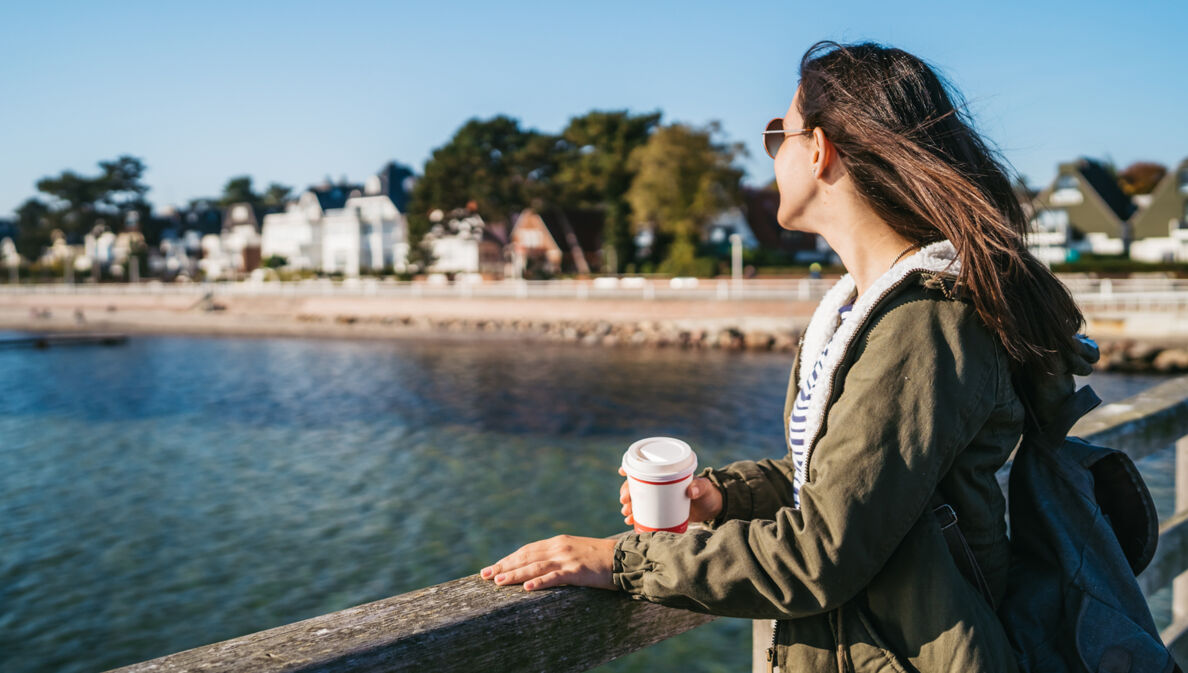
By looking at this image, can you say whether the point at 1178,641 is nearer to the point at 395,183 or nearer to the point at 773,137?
the point at 773,137

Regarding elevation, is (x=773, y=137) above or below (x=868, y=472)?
above

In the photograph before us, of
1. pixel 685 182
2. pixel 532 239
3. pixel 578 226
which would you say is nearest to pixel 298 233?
pixel 532 239

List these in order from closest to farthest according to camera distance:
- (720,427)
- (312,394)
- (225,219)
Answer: (720,427), (312,394), (225,219)

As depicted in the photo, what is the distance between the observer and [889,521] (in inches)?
45.1

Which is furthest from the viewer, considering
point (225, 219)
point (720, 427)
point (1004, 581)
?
point (225, 219)

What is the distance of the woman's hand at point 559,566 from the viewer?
1303mm

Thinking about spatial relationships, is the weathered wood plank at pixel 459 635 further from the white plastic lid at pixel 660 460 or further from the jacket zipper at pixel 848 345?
the jacket zipper at pixel 848 345

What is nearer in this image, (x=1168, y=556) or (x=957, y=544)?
(x=957, y=544)

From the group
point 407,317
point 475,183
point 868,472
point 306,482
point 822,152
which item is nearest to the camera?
point 868,472

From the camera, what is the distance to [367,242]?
6506cm

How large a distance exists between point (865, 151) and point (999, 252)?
27cm

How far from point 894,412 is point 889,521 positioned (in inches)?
6.2

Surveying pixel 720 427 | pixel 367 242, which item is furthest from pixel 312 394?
pixel 367 242

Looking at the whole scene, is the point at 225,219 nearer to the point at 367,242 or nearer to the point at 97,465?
the point at 367,242
